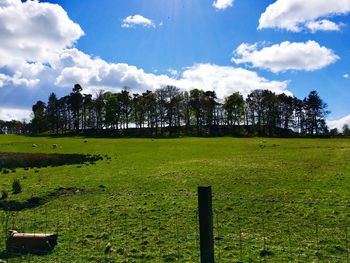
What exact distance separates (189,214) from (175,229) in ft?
7.82

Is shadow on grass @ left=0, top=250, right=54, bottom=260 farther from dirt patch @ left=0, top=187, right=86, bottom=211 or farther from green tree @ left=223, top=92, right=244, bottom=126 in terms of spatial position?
green tree @ left=223, top=92, right=244, bottom=126

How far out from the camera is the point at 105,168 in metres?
37.2

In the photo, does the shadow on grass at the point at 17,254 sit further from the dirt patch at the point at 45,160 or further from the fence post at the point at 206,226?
the dirt patch at the point at 45,160

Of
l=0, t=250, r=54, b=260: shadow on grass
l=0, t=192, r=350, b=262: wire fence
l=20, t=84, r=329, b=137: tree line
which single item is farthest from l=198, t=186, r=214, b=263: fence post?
l=20, t=84, r=329, b=137: tree line

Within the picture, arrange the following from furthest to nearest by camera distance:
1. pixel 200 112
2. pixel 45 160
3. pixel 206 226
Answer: pixel 200 112
pixel 45 160
pixel 206 226

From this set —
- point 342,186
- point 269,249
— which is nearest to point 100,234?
point 269,249

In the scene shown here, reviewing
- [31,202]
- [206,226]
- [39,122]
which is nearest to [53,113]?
[39,122]

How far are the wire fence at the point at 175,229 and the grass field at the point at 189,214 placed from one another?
0.11 ft

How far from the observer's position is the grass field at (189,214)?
1272 cm

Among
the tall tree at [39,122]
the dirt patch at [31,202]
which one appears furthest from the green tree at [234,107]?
the dirt patch at [31,202]

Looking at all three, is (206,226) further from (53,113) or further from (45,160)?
(53,113)

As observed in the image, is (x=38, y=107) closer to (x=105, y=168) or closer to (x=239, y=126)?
(x=239, y=126)

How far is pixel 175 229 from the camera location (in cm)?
1572

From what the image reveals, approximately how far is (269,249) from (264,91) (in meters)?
127
